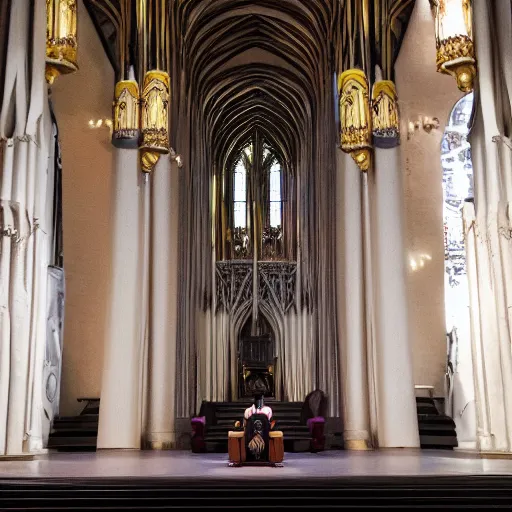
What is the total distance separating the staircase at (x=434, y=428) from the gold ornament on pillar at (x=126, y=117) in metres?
7.76

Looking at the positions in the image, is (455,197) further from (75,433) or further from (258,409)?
(75,433)

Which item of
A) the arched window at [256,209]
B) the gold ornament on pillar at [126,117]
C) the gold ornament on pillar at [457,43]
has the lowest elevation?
the gold ornament on pillar at [457,43]

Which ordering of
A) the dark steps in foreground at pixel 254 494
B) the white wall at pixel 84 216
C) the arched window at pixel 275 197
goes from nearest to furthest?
1. the dark steps in foreground at pixel 254 494
2. the white wall at pixel 84 216
3. the arched window at pixel 275 197

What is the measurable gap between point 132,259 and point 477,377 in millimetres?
7059

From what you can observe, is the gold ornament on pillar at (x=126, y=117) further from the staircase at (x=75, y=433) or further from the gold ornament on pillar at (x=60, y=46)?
the staircase at (x=75, y=433)

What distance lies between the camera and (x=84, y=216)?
1644 cm

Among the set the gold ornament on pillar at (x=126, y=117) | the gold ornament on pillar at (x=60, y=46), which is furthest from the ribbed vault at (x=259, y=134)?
the gold ornament on pillar at (x=60, y=46)

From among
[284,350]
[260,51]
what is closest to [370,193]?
[260,51]

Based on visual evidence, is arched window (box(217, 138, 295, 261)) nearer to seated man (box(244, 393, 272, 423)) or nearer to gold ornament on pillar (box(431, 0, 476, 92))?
gold ornament on pillar (box(431, 0, 476, 92))

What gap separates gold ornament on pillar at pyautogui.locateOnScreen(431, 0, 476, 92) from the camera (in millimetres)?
10078

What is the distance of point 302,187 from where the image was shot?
27.7m

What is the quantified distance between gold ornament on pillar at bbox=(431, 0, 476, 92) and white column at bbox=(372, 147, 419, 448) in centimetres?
434

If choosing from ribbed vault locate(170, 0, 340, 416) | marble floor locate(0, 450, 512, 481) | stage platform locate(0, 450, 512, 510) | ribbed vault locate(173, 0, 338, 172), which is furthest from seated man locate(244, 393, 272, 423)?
ribbed vault locate(173, 0, 338, 172)

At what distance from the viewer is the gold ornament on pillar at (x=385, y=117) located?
1459cm
